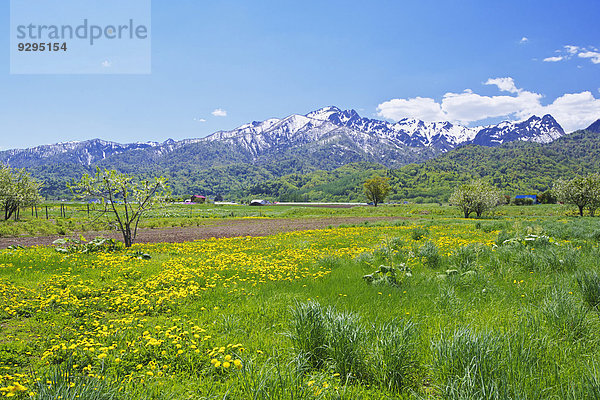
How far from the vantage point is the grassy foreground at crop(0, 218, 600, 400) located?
3.53 meters

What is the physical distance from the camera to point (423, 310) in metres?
6.49

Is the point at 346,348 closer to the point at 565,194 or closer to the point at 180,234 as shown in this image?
the point at 180,234

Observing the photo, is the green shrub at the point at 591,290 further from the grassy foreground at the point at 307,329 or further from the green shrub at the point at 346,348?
the green shrub at the point at 346,348

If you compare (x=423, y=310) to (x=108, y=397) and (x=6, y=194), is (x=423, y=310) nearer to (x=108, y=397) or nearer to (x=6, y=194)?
(x=108, y=397)

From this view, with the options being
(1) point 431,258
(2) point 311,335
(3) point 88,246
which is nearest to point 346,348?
(2) point 311,335

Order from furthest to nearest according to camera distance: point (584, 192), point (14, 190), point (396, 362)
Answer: point (584, 192), point (14, 190), point (396, 362)

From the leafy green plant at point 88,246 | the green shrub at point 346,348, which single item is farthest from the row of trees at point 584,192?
the leafy green plant at point 88,246

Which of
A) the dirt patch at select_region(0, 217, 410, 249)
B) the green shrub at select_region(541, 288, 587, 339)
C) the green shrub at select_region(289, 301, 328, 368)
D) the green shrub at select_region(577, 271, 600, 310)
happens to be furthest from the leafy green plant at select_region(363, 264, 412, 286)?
the dirt patch at select_region(0, 217, 410, 249)

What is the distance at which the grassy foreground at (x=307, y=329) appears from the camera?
3.53 metres

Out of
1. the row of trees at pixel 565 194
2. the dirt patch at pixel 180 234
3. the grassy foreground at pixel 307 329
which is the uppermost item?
the row of trees at pixel 565 194

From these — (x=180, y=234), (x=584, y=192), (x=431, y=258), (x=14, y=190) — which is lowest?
(x=180, y=234)

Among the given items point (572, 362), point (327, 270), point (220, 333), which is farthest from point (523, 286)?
point (220, 333)

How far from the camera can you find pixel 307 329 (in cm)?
481

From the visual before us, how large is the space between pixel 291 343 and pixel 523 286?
6.60 meters
